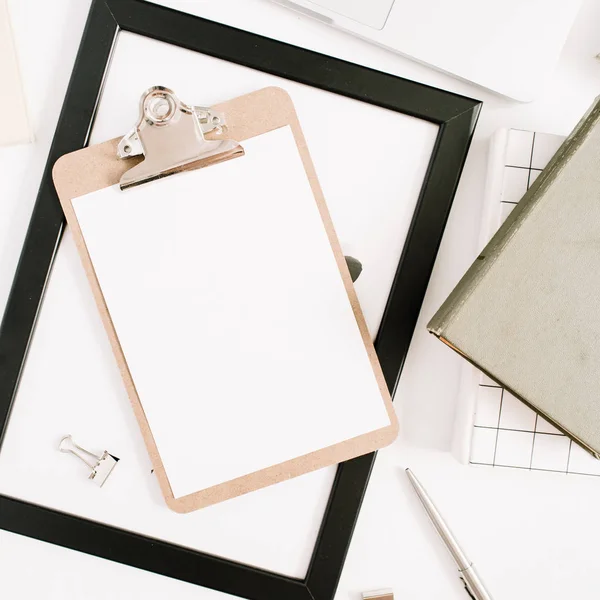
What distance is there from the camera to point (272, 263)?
0.49m

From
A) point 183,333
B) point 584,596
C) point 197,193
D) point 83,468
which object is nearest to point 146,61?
point 197,193

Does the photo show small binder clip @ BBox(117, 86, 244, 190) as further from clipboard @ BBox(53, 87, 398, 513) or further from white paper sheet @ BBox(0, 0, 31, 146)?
white paper sheet @ BBox(0, 0, 31, 146)

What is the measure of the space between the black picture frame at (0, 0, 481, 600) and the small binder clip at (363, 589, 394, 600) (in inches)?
1.8

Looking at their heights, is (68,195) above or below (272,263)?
above

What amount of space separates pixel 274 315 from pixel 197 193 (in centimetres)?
13

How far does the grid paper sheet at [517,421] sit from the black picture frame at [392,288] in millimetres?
46

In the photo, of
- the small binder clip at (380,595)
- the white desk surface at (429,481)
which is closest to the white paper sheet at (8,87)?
the white desk surface at (429,481)

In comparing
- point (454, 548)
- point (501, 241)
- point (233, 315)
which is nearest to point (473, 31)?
point (501, 241)

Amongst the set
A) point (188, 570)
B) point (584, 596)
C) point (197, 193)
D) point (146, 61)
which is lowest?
point (584, 596)

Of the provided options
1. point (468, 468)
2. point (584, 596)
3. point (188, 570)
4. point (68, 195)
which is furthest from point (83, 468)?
point (584, 596)

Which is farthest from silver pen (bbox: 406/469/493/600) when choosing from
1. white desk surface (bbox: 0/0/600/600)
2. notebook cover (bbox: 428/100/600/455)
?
notebook cover (bbox: 428/100/600/455)

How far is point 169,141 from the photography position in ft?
1.52

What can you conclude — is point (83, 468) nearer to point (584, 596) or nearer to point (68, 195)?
point (68, 195)

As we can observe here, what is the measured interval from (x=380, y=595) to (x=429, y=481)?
0.12 meters
